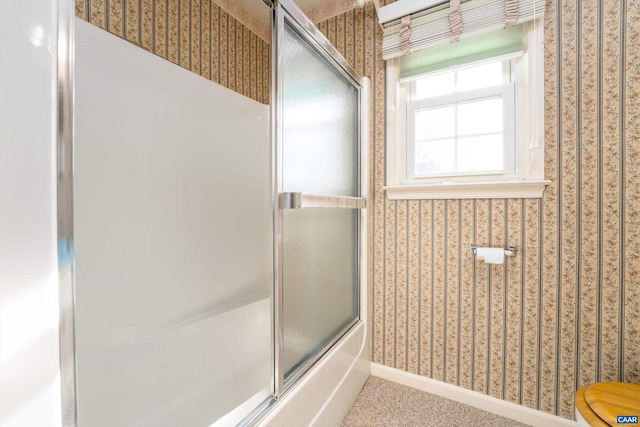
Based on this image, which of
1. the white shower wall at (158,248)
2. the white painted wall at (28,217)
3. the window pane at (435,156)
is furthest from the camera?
the window pane at (435,156)

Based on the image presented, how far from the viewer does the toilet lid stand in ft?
2.91

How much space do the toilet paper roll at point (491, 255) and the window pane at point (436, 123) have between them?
0.63m

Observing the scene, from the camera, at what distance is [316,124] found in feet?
4.05

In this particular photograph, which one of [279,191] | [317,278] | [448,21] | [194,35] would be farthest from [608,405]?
[194,35]

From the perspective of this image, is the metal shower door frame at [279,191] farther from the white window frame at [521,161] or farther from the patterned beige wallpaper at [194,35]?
the patterned beige wallpaper at [194,35]

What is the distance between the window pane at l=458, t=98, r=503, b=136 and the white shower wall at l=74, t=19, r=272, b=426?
1139mm

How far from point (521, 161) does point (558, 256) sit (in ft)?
1.50

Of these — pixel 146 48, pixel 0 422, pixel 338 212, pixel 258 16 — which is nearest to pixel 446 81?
pixel 338 212

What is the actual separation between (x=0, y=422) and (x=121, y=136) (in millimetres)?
1137

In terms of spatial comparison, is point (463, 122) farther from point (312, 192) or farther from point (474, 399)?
point (474, 399)

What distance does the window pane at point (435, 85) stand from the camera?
1.53 metres

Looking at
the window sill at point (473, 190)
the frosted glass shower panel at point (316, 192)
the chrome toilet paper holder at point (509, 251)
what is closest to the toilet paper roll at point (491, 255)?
the chrome toilet paper holder at point (509, 251)

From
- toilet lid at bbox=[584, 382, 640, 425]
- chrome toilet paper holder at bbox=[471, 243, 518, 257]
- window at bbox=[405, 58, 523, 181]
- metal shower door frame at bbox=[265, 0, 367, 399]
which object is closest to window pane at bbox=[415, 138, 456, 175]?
window at bbox=[405, 58, 523, 181]

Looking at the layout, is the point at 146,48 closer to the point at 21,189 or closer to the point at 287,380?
the point at 21,189
